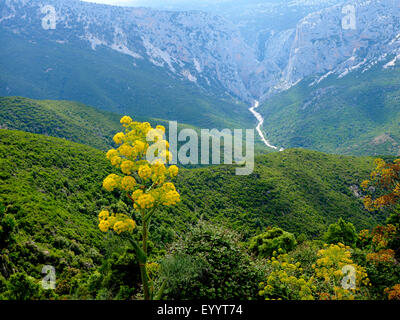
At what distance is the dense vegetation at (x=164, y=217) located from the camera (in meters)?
10.6

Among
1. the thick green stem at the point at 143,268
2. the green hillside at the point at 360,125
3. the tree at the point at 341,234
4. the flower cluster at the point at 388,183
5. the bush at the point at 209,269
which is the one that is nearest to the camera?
the thick green stem at the point at 143,268

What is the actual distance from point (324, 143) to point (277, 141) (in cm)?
3577

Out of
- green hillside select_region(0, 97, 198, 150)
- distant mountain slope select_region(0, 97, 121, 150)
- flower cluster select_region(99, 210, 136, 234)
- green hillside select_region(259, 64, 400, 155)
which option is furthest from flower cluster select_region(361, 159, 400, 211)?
green hillside select_region(259, 64, 400, 155)

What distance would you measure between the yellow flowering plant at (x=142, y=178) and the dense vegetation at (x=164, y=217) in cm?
278

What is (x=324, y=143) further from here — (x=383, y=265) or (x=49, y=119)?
(x=383, y=265)

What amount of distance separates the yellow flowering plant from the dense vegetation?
2776mm

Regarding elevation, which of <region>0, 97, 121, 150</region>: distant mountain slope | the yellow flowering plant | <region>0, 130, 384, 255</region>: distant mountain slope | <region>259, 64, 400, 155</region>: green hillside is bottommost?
the yellow flowering plant

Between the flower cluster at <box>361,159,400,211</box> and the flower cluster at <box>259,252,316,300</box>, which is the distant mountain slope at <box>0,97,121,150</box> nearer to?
the flower cluster at <box>259,252,316,300</box>

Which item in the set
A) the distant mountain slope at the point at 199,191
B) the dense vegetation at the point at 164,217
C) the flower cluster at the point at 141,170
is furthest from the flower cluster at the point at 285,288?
the distant mountain slope at the point at 199,191

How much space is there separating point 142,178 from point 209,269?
463 centimetres

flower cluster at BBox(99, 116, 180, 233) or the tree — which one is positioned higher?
flower cluster at BBox(99, 116, 180, 233)

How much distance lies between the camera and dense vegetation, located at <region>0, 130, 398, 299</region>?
10.6 m

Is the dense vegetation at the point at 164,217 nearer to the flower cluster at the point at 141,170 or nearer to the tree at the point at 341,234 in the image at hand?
the tree at the point at 341,234

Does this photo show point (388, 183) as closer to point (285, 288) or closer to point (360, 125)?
point (285, 288)
